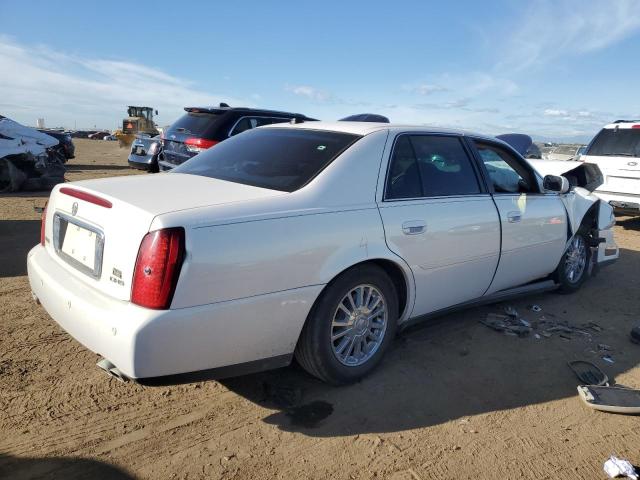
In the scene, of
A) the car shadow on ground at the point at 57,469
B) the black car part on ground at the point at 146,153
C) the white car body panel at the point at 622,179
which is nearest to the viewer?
the car shadow on ground at the point at 57,469

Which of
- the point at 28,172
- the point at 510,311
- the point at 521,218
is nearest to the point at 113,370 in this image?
the point at 521,218

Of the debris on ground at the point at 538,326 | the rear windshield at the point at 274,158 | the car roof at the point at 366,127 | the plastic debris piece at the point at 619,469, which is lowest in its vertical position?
the plastic debris piece at the point at 619,469

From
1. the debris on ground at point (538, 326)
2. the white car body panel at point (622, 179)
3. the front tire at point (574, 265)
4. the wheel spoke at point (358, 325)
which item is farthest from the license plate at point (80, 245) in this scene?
the white car body panel at point (622, 179)

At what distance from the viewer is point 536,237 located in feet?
14.6

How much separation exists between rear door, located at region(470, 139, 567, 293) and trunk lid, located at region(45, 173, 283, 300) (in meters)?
2.15

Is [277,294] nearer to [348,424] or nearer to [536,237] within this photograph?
[348,424]

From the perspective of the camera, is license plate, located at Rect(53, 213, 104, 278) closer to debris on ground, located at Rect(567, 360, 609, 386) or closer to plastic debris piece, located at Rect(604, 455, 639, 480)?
plastic debris piece, located at Rect(604, 455, 639, 480)

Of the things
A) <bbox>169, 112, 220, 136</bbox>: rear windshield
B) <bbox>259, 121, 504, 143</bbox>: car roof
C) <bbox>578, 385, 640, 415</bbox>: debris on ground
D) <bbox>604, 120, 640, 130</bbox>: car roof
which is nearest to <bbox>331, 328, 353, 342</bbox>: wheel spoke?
<bbox>259, 121, 504, 143</bbox>: car roof

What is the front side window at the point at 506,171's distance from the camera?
4.35 m

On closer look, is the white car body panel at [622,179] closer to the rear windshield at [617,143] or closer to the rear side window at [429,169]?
the rear windshield at [617,143]

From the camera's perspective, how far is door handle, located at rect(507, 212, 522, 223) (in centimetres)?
412

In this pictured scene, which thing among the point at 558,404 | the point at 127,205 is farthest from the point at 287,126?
the point at 558,404

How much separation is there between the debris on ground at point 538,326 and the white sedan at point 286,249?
0.78 feet

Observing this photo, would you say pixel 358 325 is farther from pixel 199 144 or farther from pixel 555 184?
pixel 199 144
